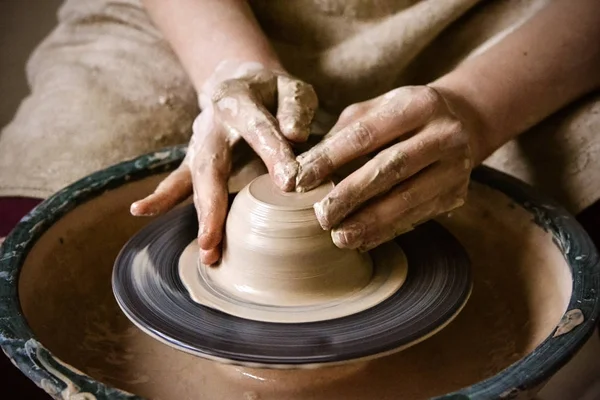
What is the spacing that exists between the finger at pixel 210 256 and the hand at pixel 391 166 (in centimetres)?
17

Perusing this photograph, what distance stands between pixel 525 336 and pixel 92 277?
766 millimetres

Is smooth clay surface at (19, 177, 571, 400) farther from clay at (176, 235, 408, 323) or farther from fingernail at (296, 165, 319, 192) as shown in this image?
fingernail at (296, 165, 319, 192)

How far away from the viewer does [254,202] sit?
1003 mm

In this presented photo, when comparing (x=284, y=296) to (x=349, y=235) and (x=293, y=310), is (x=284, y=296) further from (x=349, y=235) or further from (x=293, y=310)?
(x=349, y=235)

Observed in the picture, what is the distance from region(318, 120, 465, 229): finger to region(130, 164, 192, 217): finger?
→ 31 cm

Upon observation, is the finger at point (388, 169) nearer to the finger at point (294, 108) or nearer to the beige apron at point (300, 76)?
the finger at point (294, 108)

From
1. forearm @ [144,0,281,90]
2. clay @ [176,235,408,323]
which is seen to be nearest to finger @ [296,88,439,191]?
clay @ [176,235,408,323]

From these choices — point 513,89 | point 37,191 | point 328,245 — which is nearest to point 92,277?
point 37,191

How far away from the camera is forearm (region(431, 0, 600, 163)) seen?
1.21 metres

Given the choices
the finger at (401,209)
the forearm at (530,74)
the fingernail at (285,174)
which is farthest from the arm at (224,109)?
the forearm at (530,74)

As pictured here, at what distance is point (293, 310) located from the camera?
0.98 m

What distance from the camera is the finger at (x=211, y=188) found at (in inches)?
41.3

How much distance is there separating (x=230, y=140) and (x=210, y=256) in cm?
20

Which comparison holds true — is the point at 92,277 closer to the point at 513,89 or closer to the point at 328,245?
the point at 328,245
